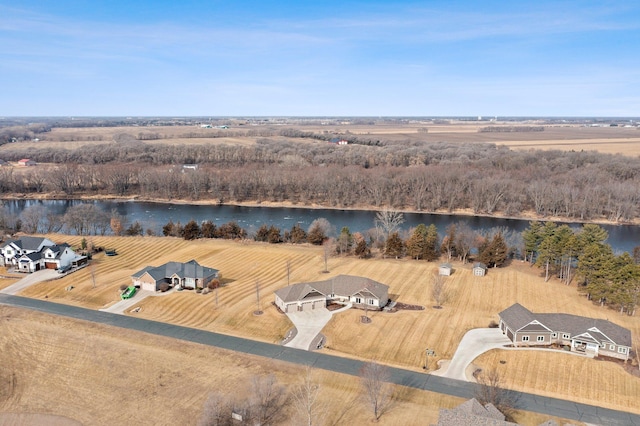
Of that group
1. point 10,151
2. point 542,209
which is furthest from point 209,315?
point 10,151

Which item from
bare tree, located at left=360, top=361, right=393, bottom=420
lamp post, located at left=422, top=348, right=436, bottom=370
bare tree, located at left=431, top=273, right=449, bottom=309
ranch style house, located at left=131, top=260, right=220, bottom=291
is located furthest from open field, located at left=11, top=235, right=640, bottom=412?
bare tree, located at left=360, top=361, right=393, bottom=420

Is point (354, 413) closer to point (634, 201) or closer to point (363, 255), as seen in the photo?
point (363, 255)

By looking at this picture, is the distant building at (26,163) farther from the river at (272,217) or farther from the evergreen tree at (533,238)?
the evergreen tree at (533,238)

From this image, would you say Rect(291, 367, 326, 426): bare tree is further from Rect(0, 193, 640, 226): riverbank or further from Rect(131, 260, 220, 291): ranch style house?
Rect(0, 193, 640, 226): riverbank

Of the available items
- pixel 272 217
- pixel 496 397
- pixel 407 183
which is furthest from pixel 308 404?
pixel 407 183

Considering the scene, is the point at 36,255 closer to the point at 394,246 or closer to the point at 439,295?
the point at 394,246
